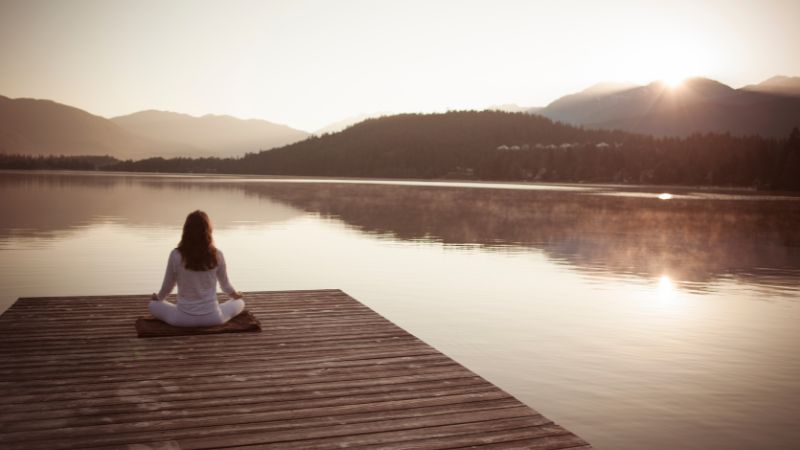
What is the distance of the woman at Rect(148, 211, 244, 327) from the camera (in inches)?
384

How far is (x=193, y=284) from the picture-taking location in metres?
10.0

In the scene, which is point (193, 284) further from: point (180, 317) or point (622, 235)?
point (622, 235)

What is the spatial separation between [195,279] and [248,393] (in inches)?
114

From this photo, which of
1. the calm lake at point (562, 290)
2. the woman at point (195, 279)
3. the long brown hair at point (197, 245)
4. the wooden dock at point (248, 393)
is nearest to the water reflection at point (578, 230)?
the calm lake at point (562, 290)

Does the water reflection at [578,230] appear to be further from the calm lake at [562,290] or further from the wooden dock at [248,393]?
the wooden dock at [248,393]

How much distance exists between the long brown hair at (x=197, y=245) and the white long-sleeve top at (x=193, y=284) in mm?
95

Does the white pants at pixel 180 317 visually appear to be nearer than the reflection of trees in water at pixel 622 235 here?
Yes

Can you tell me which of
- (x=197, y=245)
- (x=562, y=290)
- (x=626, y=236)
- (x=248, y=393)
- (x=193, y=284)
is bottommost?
(x=562, y=290)

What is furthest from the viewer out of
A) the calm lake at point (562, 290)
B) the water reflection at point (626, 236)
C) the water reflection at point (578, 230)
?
the water reflection at point (578, 230)

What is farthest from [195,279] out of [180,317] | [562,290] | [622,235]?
[622,235]

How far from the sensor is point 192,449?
6.03 metres

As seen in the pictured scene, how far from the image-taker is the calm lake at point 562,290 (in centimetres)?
1041

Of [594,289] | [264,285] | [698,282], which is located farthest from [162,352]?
[698,282]

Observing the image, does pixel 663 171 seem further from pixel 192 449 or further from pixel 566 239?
pixel 192 449
